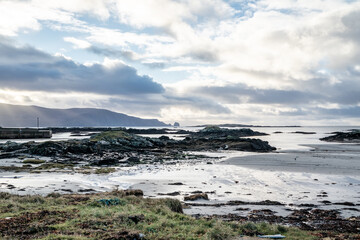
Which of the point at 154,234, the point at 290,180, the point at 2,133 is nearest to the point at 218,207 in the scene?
the point at 154,234

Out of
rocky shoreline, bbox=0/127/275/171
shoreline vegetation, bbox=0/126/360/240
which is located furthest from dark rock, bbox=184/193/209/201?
rocky shoreline, bbox=0/127/275/171

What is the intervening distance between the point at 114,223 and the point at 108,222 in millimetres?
313

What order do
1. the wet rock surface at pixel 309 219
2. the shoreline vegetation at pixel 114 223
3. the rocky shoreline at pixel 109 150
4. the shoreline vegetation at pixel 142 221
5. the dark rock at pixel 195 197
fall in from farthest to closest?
the rocky shoreline at pixel 109 150, the dark rock at pixel 195 197, the wet rock surface at pixel 309 219, the shoreline vegetation at pixel 142 221, the shoreline vegetation at pixel 114 223

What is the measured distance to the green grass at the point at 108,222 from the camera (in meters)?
8.34

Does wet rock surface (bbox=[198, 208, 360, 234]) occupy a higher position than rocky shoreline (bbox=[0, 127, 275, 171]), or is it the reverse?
rocky shoreline (bbox=[0, 127, 275, 171])

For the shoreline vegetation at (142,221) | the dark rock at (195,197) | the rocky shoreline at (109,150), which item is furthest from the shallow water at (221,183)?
the rocky shoreline at (109,150)

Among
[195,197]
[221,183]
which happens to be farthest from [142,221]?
[221,183]

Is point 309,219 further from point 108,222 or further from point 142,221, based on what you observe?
point 108,222

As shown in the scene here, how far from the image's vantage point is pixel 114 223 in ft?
30.6

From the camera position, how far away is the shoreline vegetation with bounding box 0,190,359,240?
8320mm

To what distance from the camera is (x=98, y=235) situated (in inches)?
320

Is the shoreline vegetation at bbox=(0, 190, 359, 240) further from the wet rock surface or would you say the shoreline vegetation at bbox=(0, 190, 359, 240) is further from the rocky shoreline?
the rocky shoreline

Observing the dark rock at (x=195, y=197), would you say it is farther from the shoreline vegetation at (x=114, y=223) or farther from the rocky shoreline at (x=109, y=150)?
the rocky shoreline at (x=109, y=150)

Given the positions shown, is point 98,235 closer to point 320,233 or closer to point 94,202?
point 94,202
